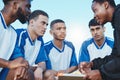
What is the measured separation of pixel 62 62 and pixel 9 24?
302cm

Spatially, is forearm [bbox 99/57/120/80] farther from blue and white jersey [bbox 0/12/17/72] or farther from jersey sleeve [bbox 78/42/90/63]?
jersey sleeve [bbox 78/42/90/63]

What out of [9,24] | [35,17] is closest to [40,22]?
[35,17]

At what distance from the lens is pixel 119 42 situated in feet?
10.3

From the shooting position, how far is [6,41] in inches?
144

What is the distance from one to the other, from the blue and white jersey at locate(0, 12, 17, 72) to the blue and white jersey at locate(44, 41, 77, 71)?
2.85 metres

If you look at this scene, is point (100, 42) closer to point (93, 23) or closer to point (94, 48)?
point (94, 48)

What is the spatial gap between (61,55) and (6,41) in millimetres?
3197

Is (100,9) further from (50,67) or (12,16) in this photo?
(50,67)

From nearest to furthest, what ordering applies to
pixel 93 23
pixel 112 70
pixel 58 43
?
pixel 112 70
pixel 58 43
pixel 93 23

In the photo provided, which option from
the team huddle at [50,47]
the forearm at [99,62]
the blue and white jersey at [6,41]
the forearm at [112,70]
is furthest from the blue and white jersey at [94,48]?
the forearm at [112,70]

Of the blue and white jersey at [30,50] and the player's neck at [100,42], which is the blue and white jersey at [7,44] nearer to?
the blue and white jersey at [30,50]

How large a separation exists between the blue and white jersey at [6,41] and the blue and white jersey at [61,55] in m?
2.85

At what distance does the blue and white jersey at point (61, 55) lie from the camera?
6.57m

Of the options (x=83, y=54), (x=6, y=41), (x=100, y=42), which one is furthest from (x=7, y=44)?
(x=100, y=42)
